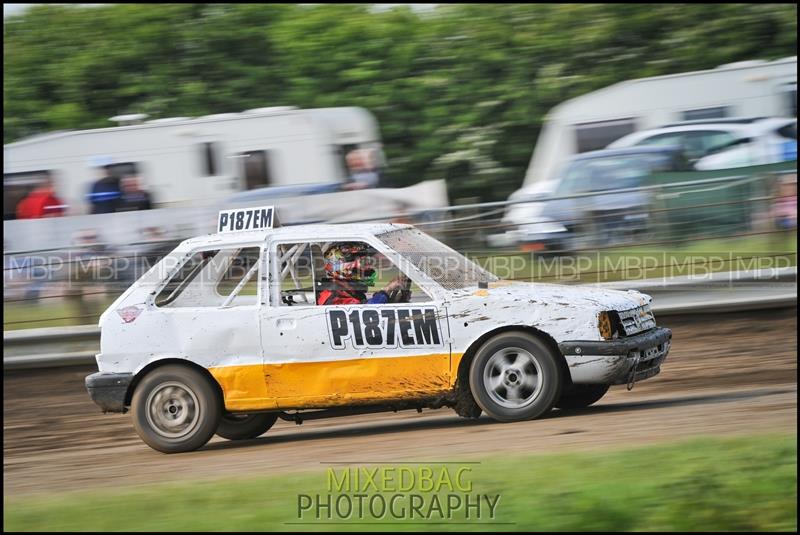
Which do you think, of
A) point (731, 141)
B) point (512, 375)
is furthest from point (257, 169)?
point (512, 375)

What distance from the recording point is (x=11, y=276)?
12.1 m

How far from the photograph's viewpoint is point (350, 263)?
807 cm

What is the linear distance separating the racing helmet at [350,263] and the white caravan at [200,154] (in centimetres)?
1039

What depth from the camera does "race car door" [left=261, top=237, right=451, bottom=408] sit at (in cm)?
767

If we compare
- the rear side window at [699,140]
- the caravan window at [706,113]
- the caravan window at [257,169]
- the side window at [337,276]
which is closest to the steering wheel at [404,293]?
the side window at [337,276]

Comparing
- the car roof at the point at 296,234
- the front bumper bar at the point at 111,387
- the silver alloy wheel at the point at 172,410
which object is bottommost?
the silver alloy wheel at the point at 172,410

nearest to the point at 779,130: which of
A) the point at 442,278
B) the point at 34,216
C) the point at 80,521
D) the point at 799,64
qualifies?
the point at 799,64

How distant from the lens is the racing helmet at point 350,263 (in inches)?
316

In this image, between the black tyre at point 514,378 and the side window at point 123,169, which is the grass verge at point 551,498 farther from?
the side window at point 123,169

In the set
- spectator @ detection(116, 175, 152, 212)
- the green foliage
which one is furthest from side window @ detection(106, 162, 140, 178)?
the green foliage

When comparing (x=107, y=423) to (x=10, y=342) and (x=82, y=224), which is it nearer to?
(x=10, y=342)

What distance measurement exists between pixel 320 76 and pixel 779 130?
11768 millimetres

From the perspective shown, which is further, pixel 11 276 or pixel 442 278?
pixel 11 276

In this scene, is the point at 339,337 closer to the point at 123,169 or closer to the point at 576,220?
the point at 576,220
